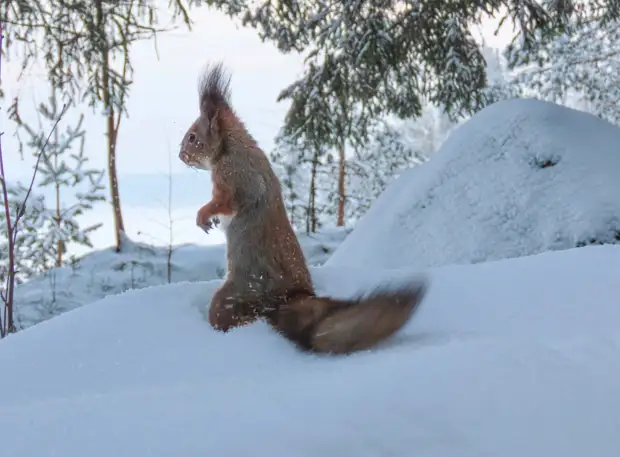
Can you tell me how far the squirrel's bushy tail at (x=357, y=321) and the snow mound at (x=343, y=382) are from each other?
0.08 meters

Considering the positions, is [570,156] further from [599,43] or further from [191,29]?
[599,43]

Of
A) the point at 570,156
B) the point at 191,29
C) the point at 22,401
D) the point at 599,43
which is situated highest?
the point at 599,43

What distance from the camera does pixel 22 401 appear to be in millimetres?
2107

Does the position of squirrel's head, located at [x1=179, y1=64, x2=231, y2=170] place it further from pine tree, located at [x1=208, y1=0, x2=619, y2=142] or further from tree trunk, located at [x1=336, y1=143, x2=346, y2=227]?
tree trunk, located at [x1=336, y1=143, x2=346, y2=227]

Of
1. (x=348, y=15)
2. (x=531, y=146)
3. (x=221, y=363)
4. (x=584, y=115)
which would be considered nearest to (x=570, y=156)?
(x=531, y=146)

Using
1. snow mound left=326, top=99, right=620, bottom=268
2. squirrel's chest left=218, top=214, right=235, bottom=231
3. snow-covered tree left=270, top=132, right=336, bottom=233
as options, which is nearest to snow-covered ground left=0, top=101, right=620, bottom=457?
squirrel's chest left=218, top=214, right=235, bottom=231

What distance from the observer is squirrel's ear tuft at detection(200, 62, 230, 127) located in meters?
3.04

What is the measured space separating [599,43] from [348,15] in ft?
34.2

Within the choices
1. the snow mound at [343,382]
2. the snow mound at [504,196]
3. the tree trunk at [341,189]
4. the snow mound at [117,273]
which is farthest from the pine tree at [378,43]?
the tree trunk at [341,189]

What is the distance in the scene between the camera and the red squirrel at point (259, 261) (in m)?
2.38

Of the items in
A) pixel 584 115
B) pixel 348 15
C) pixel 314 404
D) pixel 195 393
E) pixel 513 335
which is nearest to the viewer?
pixel 314 404

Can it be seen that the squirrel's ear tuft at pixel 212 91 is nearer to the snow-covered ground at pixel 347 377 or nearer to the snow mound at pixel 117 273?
the snow-covered ground at pixel 347 377

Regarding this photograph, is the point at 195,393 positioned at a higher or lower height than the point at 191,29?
lower

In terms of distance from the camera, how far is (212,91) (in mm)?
3078
